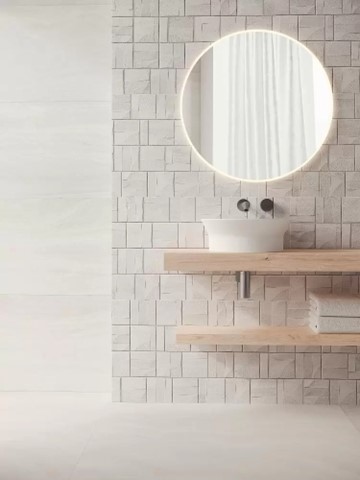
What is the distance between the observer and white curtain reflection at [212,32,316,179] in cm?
340

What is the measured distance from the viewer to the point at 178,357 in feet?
11.5

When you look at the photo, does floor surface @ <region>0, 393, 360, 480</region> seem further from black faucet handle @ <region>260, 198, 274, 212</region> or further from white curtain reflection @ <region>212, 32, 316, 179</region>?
white curtain reflection @ <region>212, 32, 316, 179</region>

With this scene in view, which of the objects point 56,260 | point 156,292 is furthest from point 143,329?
point 56,260

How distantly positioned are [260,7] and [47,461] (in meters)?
2.27

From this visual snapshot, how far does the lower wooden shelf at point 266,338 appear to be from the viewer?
10.3 ft

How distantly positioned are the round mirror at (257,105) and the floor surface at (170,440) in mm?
1156

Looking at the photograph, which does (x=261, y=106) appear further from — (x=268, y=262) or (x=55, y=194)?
(x=55, y=194)

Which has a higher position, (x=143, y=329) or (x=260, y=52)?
(x=260, y=52)

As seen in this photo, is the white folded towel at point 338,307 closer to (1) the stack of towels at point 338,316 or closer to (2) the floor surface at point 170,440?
(1) the stack of towels at point 338,316

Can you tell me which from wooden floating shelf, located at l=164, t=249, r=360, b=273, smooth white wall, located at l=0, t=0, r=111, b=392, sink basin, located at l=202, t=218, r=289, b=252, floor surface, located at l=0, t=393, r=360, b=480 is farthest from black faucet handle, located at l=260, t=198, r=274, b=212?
floor surface, located at l=0, t=393, r=360, b=480

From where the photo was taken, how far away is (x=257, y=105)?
342 centimetres

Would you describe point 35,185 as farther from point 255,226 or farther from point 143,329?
point 255,226

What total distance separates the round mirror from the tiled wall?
2.3 inches

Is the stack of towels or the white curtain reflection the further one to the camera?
the white curtain reflection
